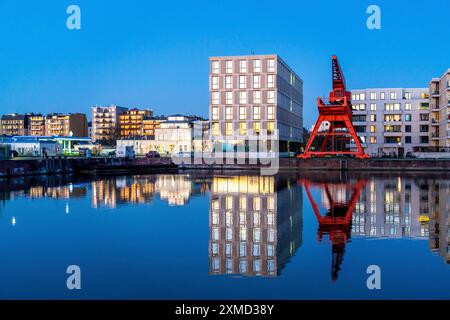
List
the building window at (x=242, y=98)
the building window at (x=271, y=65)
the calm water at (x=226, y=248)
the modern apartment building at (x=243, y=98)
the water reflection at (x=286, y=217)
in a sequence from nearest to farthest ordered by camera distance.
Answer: the calm water at (x=226, y=248) < the water reflection at (x=286, y=217) < the building window at (x=271, y=65) < the modern apartment building at (x=243, y=98) < the building window at (x=242, y=98)

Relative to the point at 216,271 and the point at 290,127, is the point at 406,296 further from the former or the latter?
the point at 290,127

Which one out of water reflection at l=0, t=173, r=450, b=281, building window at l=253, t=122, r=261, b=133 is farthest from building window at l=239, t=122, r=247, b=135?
water reflection at l=0, t=173, r=450, b=281

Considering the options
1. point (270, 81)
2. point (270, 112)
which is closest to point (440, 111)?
point (270, 112)

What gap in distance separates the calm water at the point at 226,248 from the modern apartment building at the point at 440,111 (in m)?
54.1

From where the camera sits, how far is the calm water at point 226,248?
10.6 meters

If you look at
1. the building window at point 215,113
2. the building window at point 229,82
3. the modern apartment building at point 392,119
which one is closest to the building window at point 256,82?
the building window at point 229,82

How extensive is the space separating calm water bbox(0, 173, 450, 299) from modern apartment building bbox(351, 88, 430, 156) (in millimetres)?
66989

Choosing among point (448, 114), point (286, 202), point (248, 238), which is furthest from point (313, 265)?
point (448, 114)

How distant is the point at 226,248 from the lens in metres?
14.6

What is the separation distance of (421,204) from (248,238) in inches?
545

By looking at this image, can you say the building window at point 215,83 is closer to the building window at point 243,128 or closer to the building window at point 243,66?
the building window at point 243,66

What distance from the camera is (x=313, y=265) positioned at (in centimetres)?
1258

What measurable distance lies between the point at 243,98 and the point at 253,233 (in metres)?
67.5
